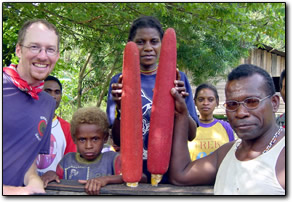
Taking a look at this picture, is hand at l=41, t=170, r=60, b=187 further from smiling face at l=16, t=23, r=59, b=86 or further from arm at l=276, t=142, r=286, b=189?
arm at l=276, t=142, r=286, b=189

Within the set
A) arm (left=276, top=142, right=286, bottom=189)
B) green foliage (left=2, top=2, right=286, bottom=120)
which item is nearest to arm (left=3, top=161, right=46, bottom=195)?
arm (left=276, top=142, right=286, bottom=189)

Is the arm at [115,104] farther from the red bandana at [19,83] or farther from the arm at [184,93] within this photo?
the red bandana at [19,83]

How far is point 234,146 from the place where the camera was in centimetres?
242

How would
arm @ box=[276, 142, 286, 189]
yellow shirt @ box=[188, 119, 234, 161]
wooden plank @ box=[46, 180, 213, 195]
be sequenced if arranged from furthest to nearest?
yellow shirt @ box=[188, 119, 234, 161] < wooden plank @ box=[46, 180, 213, 195] < arm @ box=[276, 142, 286, 189]

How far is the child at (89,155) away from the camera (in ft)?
10.0

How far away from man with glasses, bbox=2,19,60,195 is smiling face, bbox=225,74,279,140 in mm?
1421

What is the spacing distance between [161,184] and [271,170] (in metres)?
0.83

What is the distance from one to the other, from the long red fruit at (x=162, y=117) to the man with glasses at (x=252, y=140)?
8 centimetres

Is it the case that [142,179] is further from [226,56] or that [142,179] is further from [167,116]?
[226,56]

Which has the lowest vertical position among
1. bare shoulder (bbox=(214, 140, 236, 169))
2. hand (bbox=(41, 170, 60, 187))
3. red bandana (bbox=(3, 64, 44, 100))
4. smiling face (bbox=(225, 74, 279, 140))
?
hand (bbox=(41, 170, 60, 187))

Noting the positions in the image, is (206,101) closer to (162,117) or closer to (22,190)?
(162,117)

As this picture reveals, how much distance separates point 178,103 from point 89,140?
3.57ft

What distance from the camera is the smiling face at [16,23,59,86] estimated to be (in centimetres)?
258

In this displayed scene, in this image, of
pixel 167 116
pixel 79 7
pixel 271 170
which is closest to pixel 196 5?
pixel 79 7
